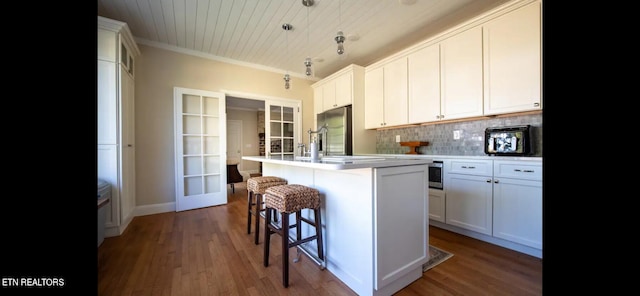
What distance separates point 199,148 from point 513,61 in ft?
12.8

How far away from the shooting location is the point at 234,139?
23.6ft

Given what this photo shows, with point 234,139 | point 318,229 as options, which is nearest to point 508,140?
point 318,229

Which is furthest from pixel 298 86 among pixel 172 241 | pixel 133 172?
pixel 172 241

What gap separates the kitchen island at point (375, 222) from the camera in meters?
1.34

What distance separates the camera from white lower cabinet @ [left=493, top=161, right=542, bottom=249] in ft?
6.07

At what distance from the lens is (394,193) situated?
1.42 metres

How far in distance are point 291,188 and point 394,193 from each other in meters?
0.73

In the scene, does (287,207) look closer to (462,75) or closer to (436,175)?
(436,175)

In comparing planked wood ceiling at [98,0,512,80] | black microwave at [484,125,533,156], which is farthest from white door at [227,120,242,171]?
black microwave at [484,125,533,156]

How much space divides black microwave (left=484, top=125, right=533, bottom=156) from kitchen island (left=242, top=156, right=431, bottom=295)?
1.21m

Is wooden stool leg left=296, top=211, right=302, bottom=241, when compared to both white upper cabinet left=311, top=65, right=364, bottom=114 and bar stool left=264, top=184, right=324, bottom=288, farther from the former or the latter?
white upper cabinet left=311, top=65, right=364, bottom=114

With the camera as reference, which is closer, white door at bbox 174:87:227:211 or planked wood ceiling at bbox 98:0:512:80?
planked wood ceiling at bbox 98:0:512:80
